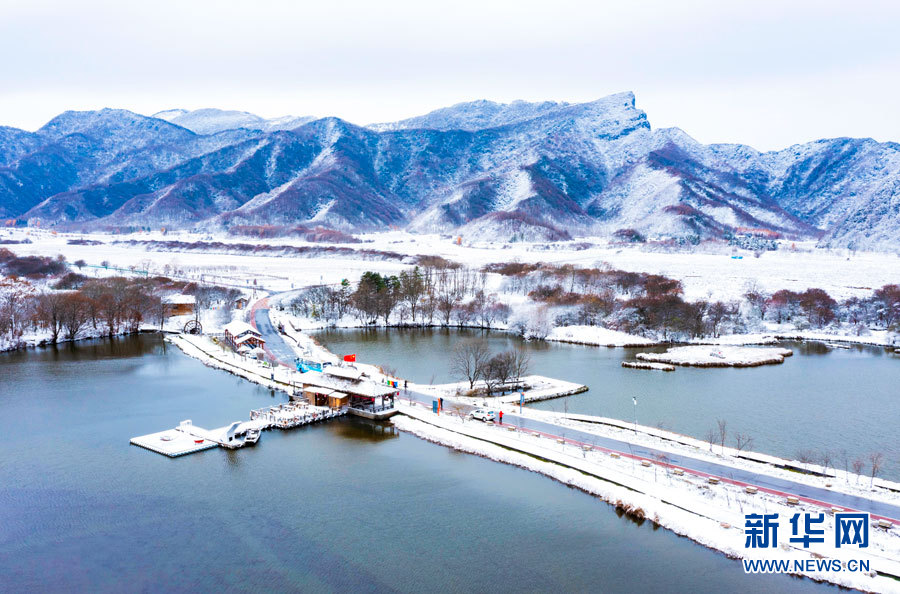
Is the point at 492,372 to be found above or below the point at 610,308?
below

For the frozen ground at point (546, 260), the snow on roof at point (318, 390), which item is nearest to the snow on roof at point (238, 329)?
the frozen ground at point (546, 260)

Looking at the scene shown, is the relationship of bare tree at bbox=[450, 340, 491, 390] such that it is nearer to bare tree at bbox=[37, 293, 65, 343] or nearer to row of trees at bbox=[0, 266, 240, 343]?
row of trees at bbox=[0, 266, 240, 343]

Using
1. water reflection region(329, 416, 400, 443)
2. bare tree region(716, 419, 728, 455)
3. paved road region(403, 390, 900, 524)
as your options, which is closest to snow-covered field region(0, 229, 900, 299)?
bare tree region(716, 419, 728, 455)

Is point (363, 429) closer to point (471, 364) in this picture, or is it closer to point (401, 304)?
point (471, 364)

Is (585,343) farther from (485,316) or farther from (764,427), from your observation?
(764,427)

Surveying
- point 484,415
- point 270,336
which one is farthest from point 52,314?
point 484,415

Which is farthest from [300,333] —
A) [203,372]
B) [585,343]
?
[585,343]
